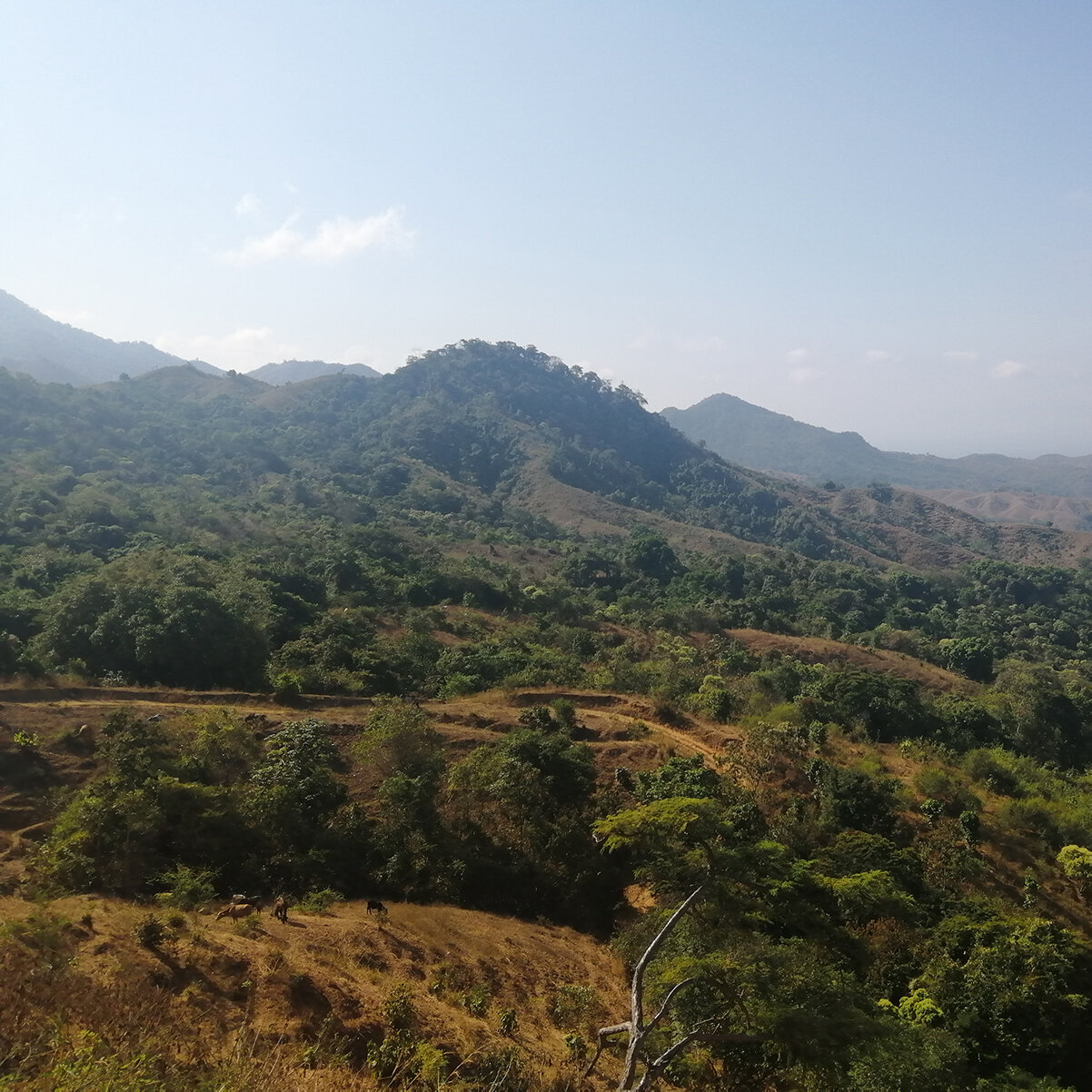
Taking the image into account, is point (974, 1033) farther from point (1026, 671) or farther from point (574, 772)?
point (1026, 671)

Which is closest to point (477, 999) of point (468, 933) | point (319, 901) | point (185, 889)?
point (468, 933)

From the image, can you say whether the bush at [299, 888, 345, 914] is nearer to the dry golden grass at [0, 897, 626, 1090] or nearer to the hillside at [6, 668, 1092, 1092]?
the hillside at [6, 668, 1092, 1092]

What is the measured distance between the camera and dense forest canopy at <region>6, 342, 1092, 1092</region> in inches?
459

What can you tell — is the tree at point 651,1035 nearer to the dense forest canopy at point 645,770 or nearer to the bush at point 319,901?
the dense forest canopy at point 645,770

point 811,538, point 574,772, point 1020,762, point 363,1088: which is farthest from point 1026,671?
point 811,538

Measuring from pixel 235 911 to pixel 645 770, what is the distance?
1232cm

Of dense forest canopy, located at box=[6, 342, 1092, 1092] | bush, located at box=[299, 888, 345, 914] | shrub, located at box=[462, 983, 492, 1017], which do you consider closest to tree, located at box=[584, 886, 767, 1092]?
dense forest canopy, located at box=[6, 342, 1092, 1092]

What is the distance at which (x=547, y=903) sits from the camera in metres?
16.7

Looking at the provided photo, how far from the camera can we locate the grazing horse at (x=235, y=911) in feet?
44.1

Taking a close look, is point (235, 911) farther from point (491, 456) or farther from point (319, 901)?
point (491, 456)

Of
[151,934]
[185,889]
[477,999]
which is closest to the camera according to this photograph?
[151,934]

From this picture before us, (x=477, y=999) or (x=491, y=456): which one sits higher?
(x=491, y=456)

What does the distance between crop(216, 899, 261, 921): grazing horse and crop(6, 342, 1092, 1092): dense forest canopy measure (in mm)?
1008

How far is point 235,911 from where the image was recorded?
44.5ft
